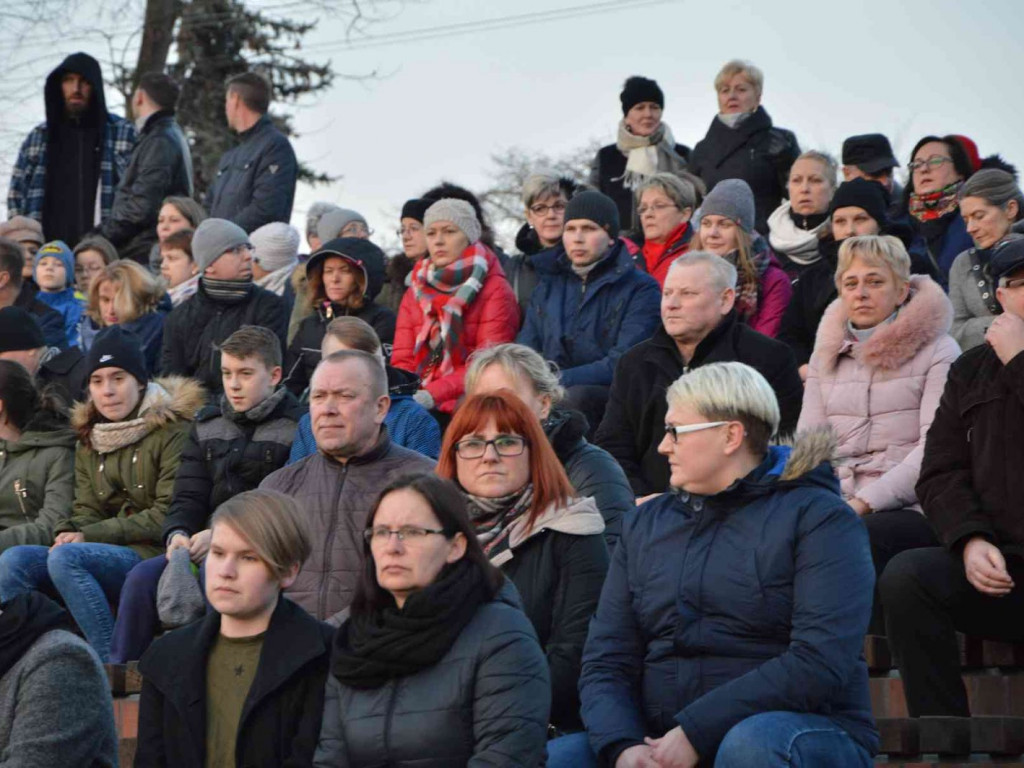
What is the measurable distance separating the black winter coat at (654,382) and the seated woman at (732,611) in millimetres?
2203

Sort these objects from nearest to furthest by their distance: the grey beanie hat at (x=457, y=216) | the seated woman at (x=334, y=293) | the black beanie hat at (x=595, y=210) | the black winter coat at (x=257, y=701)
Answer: the black winter coat at (x=257, y=701)
the black beanie hat at (x=595, y=210)
the seated woman at (x=334, y=293)
the grey beanie hat at (x=457, y=216)

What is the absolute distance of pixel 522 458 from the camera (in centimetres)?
602

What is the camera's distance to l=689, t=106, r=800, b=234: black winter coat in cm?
1179

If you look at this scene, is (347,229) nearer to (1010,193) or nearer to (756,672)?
(1010,193)

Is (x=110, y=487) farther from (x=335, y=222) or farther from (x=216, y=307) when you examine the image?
(x=335, y=222)

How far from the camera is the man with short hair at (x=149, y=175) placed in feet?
43.8

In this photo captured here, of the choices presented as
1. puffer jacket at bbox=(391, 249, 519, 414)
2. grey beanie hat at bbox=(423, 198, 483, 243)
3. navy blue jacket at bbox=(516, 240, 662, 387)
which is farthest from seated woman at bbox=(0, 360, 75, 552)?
navy blue jacket at bbox=(516, 240, 662, 387)

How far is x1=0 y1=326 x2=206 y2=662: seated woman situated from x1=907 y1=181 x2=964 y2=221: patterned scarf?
15.3ft

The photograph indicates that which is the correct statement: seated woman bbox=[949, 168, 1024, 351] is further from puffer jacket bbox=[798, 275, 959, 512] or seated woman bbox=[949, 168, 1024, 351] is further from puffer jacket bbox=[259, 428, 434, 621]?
puffer jacket bbox=[259, 428, 434, 621]

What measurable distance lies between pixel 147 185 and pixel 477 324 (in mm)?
4404

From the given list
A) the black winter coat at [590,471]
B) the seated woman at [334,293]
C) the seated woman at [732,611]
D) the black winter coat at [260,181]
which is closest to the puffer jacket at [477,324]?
the seated woman at [334,293]

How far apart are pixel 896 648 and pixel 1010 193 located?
3573 mm

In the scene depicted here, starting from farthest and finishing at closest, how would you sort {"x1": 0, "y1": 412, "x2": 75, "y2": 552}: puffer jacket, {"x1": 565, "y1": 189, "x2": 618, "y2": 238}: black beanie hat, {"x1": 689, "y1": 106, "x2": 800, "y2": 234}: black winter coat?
{"x1": 689, "y1": 106, "x2": 800, "y2": 234}: black winter coat, {"x1": 565, "y1": 189, "x2": 618, "y2": 238}: black beanie hat, {"x1": 0, "y1": 412, "x2": 75, "y2": 552}: puffer jacket

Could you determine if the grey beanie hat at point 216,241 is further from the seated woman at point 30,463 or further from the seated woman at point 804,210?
the seated woman at point 804,210
